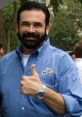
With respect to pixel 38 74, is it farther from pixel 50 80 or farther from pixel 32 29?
pixel 32 29

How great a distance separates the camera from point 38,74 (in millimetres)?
3617

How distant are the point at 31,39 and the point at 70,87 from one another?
Result: 439 mm

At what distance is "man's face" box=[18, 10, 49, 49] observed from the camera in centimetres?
363

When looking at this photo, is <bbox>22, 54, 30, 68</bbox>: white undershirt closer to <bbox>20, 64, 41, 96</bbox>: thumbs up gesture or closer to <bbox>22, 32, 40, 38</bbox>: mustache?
<bbox>22, 32, 40, 38</bbox>: mustache

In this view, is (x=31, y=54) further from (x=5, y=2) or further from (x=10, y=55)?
(x=5, y=2)

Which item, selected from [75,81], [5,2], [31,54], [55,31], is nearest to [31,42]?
[31,54]

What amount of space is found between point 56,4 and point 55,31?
1233 inches

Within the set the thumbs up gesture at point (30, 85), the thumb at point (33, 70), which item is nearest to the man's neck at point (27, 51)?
the thumb at point (33, 70)

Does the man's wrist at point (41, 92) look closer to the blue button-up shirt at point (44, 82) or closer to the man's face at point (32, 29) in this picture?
the blue button-up shirt at point (44, 82)

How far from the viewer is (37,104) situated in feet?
11.9

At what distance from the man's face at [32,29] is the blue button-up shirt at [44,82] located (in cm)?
10

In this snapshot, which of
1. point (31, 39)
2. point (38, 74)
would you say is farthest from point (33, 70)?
point (31, 39)

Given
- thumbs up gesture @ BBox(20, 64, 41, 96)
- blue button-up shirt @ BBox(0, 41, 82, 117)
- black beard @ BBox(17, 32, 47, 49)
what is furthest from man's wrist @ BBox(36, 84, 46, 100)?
black beard @ BBox(17, 32, 47, 49)

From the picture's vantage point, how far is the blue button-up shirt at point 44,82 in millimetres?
3576
